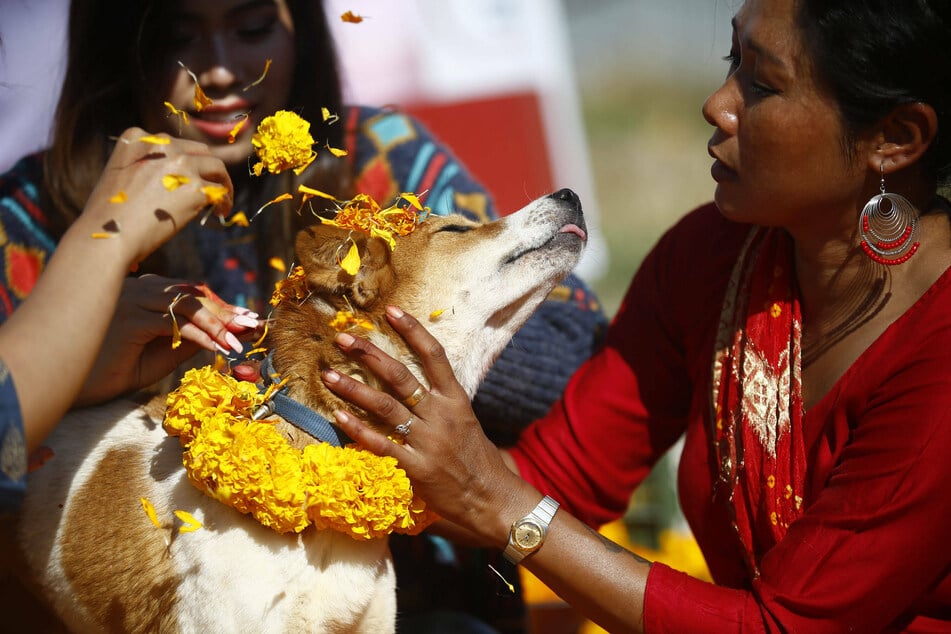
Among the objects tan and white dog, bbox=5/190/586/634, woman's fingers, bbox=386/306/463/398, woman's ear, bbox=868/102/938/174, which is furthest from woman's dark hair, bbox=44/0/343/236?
woman's ear, bbox=868/102/938/174

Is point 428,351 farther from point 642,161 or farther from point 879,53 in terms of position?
point 642,161

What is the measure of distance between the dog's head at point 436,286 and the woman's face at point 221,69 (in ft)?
2.24

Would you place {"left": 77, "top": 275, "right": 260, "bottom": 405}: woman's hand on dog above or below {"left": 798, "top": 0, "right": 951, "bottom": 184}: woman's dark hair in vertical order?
below

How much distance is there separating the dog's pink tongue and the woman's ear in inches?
25.9

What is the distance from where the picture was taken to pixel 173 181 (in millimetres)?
1867

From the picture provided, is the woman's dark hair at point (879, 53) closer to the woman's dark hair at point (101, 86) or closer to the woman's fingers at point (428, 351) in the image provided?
the woman's fingers at point (428, 351)

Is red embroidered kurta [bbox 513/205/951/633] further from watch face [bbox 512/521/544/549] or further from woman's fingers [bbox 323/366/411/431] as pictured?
woman's fingers [bbox 323/366/411/431]

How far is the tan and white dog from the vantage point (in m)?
1.97

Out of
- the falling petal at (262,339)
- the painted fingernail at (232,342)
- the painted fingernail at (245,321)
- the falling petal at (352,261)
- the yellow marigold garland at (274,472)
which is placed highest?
the falling petal at (352,261)

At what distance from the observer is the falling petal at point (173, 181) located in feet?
6.10

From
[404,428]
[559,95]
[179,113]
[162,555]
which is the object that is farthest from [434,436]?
[559,95]

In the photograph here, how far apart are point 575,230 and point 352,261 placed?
0.57 m

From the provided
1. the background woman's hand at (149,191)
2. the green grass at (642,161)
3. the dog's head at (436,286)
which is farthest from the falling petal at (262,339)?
the green grass at (642,161)

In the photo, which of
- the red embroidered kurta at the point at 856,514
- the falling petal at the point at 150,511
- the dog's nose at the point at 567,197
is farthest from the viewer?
the dog's nose at the point at 567,197
